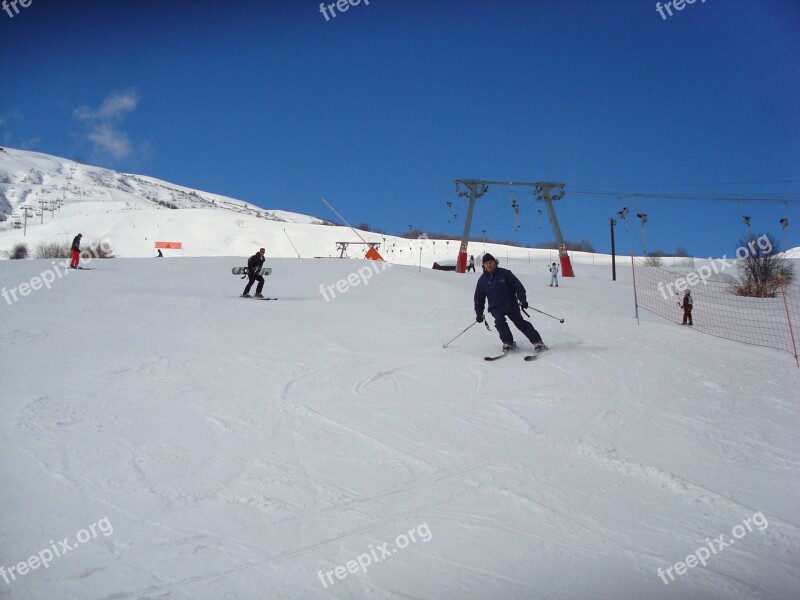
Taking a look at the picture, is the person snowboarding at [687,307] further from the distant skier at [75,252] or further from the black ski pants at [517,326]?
the distant skier at [75,252]

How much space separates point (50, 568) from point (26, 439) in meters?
2.35

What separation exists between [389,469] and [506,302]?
17.8 ft

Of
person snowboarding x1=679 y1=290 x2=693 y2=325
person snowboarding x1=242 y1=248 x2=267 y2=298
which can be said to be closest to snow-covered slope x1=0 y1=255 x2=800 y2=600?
person snowboarding x1=679 y1=290 x2=693 y2=325

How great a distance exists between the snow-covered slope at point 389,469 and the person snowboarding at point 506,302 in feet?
1.52

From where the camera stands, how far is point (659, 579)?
3102 millimetres

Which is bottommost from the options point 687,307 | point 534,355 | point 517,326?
point 534,355

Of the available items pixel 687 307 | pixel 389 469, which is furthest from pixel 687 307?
pixel 389 469

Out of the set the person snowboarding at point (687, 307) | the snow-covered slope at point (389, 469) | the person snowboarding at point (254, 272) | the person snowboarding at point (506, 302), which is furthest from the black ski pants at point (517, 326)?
the person snowboarding at point (254, 272)

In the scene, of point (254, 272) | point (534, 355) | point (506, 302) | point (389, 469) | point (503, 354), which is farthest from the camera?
point (254, 272)

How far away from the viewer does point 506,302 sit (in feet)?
30.8

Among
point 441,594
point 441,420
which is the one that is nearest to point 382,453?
point 441,420

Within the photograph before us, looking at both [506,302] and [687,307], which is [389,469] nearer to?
[506,302]

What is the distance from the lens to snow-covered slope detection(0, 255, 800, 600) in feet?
10.1

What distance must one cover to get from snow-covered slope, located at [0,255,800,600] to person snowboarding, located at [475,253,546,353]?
0.46 metres
